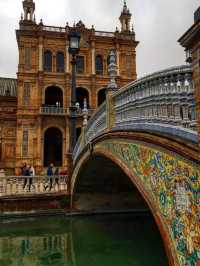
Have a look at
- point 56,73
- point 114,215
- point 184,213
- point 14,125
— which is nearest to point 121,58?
point 56,73

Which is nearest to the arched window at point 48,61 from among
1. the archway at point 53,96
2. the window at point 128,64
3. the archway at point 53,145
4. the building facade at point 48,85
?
the building facade at point 48,85

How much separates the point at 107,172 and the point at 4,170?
57.2ft

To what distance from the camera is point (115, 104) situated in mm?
7551

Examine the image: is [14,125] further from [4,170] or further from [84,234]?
[84,234]

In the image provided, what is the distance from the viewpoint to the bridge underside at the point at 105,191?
12695mm

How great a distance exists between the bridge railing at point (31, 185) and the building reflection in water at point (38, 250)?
340 cm

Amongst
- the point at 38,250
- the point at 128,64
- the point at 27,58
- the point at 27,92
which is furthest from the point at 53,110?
the point at 38,250

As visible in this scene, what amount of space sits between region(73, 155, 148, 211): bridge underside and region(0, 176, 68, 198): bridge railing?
1.38 metres

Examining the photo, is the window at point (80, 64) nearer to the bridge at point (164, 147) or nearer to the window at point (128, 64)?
Result: the window at point (128, 64)

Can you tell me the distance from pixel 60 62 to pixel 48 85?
2846 mm

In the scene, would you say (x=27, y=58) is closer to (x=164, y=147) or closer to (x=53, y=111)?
(x=53, y=111)

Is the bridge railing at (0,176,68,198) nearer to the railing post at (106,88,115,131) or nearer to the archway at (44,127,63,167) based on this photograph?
the railing post at (106,88,115,131)

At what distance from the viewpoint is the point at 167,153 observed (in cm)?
402

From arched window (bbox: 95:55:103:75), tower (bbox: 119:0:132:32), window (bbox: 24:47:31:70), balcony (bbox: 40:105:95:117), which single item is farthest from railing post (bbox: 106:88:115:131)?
tower (bbox: 119:0:132:32)
